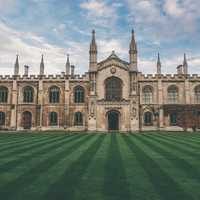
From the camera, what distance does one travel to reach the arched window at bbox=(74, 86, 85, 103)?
38.2 metres

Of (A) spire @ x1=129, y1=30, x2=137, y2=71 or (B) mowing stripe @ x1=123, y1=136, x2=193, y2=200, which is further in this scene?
(A) spire @ x1=129, y1=30, x2=137, y2=71

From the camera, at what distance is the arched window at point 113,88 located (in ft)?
122

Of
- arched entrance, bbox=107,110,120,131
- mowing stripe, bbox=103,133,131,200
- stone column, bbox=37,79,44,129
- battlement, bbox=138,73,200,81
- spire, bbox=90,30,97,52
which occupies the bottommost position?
mowing stripe, bbox=103,133,131,200

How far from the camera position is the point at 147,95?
37969 millimetres

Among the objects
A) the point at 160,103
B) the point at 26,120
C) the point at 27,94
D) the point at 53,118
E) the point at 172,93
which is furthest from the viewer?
the point at 27,94

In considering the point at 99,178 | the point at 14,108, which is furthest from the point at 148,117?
the point at 99,178

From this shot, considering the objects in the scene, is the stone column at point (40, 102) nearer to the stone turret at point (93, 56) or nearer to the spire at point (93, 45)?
the stone turret at point (93, 56)

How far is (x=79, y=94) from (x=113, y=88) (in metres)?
5.74

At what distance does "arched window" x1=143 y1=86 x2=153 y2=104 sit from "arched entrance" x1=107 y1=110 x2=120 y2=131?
17.6 feet

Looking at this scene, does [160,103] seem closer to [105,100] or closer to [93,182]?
[105,100]

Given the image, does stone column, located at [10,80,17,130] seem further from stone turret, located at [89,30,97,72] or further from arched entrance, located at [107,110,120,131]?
arched entrance, located at [107,110,120,131]

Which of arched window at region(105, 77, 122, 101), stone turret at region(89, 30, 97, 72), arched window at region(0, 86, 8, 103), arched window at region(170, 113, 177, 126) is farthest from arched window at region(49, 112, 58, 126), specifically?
arched window at region(170, 113, 177, 126)

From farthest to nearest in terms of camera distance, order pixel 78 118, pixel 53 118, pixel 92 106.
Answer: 1. pixel 53 118
2. pixel 78 118
3. pixel 92 106

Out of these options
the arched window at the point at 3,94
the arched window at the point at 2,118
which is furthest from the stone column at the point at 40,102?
the arched window at the point at 2,118
